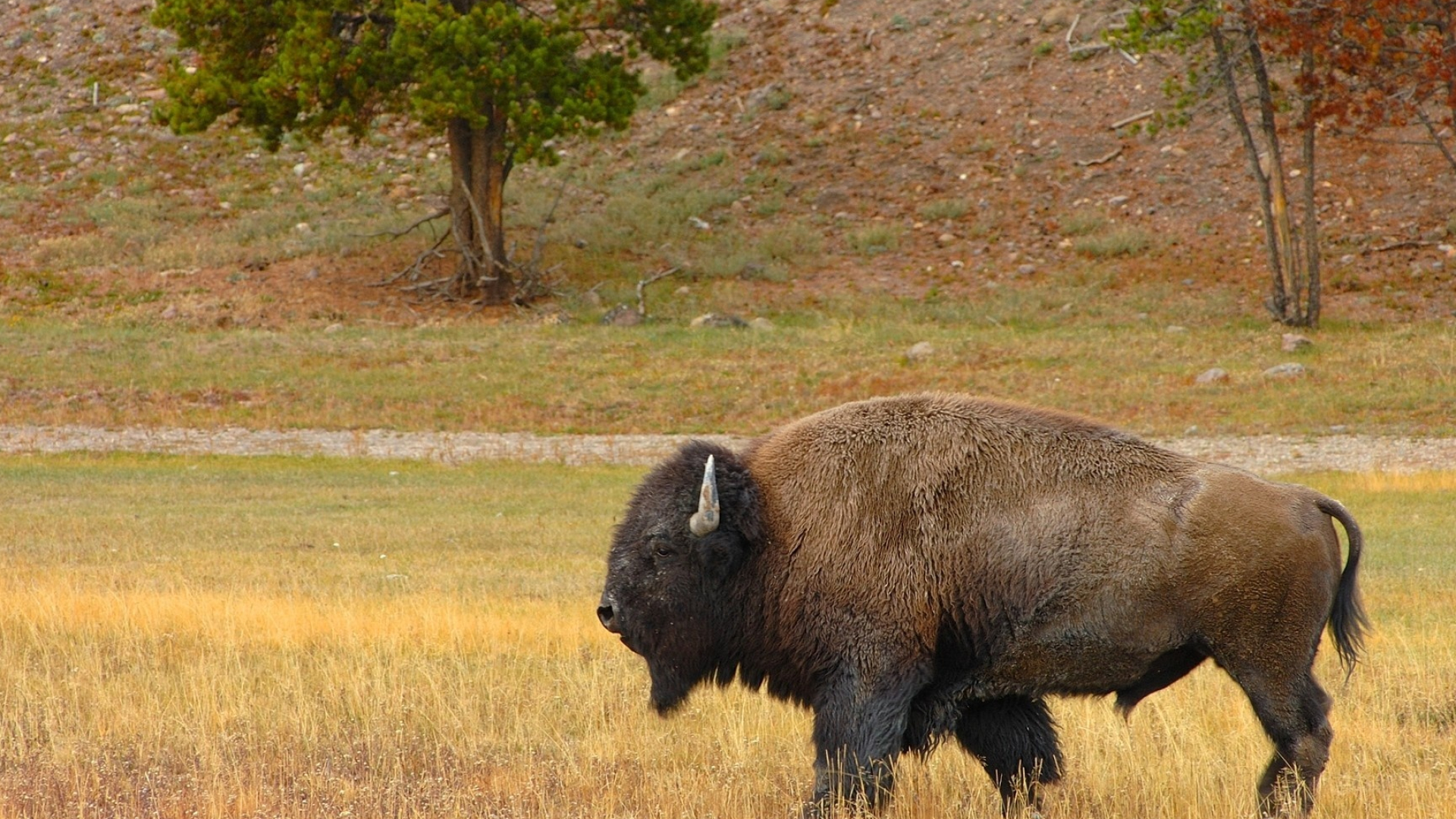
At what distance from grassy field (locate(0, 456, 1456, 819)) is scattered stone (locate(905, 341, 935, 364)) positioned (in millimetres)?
14175

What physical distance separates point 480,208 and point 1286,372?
17144mm

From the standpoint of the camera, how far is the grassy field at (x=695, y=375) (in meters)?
25.2

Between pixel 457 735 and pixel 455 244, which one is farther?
pixel 455 244

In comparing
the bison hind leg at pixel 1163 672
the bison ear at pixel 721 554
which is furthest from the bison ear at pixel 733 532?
the bison hind leg at pixel 1163 672

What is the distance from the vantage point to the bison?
6.09 metres

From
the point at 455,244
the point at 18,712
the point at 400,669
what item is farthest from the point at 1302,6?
the point at 18,712

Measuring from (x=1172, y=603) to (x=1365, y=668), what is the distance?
3723mm

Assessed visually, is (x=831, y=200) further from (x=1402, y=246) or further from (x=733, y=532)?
(x=733, y=532)

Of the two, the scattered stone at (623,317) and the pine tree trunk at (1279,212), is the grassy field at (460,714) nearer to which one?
the pine tree trunk at (1279,212)

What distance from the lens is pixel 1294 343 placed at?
2817cm

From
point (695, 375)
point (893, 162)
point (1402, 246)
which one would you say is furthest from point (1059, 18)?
point (695, 375)

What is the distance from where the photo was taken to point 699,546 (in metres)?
6.58

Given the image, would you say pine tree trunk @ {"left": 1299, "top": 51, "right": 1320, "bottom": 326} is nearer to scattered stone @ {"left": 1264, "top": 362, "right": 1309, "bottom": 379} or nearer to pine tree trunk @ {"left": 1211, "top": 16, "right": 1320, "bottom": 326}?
pine tree trunk @ {"left": 1211, "top": 16, "right": 1320, "bottom": 326}

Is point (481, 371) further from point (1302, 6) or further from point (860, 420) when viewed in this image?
point (860, 420)
